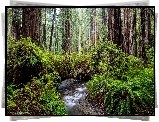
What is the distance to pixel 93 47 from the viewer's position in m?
5.52

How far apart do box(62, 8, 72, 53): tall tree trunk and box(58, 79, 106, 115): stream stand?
1.29 ft

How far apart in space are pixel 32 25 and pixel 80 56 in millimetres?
660

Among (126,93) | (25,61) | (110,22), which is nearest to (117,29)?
(110,22)

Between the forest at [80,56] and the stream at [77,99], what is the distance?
26 mm

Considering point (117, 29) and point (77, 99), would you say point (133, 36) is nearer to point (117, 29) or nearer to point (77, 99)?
point (117, 29)

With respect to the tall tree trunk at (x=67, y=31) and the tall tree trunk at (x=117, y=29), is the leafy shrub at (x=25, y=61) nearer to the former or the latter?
the tall tree trunk at (x=67, y=31)

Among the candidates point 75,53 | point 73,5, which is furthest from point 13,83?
point 73,5

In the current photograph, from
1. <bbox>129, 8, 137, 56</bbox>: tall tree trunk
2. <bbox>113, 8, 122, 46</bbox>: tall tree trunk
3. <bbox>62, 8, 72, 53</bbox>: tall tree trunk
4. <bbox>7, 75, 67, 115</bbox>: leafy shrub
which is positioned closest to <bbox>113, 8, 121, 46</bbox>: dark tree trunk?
<bbox>113, 8, 122, 46</bbox>: tall tree trunk

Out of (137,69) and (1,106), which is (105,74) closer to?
(137,69)

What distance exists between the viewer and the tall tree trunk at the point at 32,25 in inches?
216

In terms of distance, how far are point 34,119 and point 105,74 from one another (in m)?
0.96

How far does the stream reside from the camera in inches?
215

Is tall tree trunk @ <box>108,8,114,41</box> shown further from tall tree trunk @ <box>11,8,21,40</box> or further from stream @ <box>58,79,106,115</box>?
tall tree trunk @ <box>11,8,21,40</box>

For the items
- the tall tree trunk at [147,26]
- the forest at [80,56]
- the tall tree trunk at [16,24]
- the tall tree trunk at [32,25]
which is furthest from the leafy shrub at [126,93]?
the tall tree trunk at [16,24]
